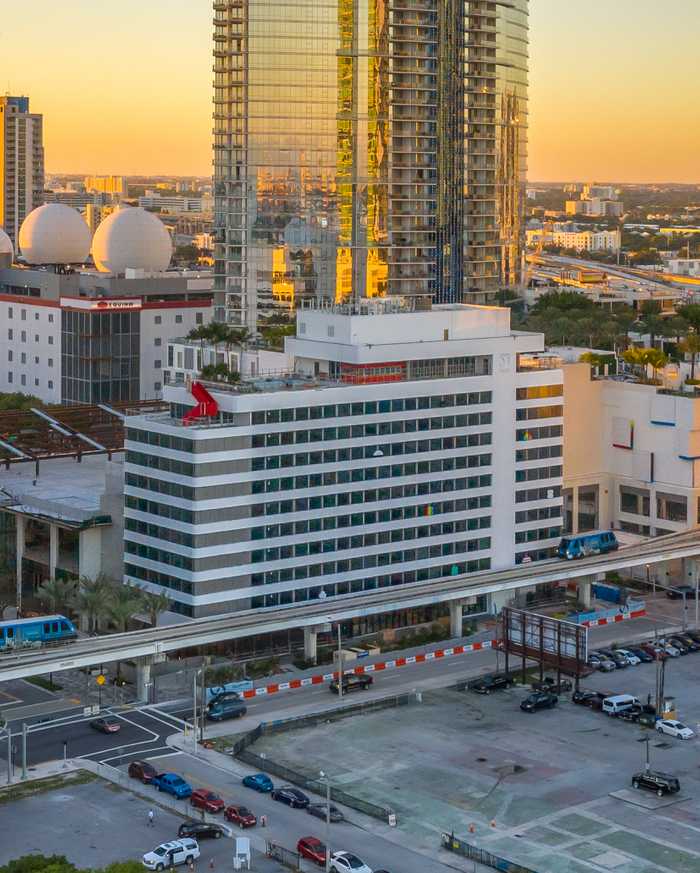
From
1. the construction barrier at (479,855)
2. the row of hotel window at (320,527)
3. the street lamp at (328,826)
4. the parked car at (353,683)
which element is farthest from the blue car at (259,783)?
the row of hotel window at (320,527)

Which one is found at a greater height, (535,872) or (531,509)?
(531,509)

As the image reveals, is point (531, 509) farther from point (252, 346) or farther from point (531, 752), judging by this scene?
point (252, 346)

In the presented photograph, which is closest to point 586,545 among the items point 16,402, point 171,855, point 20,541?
point 20,541

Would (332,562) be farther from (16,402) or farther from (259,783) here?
(16,402)

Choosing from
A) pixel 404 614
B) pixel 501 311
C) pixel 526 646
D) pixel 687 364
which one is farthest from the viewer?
pixel 687 364

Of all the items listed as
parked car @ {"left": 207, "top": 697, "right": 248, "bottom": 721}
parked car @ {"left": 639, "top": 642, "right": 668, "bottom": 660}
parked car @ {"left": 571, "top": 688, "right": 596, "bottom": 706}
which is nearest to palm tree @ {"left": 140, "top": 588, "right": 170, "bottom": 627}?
parked car @ {"left": 207, "top": 697, "right": 248, "bottom": 721}

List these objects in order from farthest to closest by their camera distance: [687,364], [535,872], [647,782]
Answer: [687,364] < [647,782] < [535,872]

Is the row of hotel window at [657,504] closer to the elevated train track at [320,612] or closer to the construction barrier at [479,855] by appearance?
the elevated train track at [320,612]

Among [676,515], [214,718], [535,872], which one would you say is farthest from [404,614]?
[535,872]
